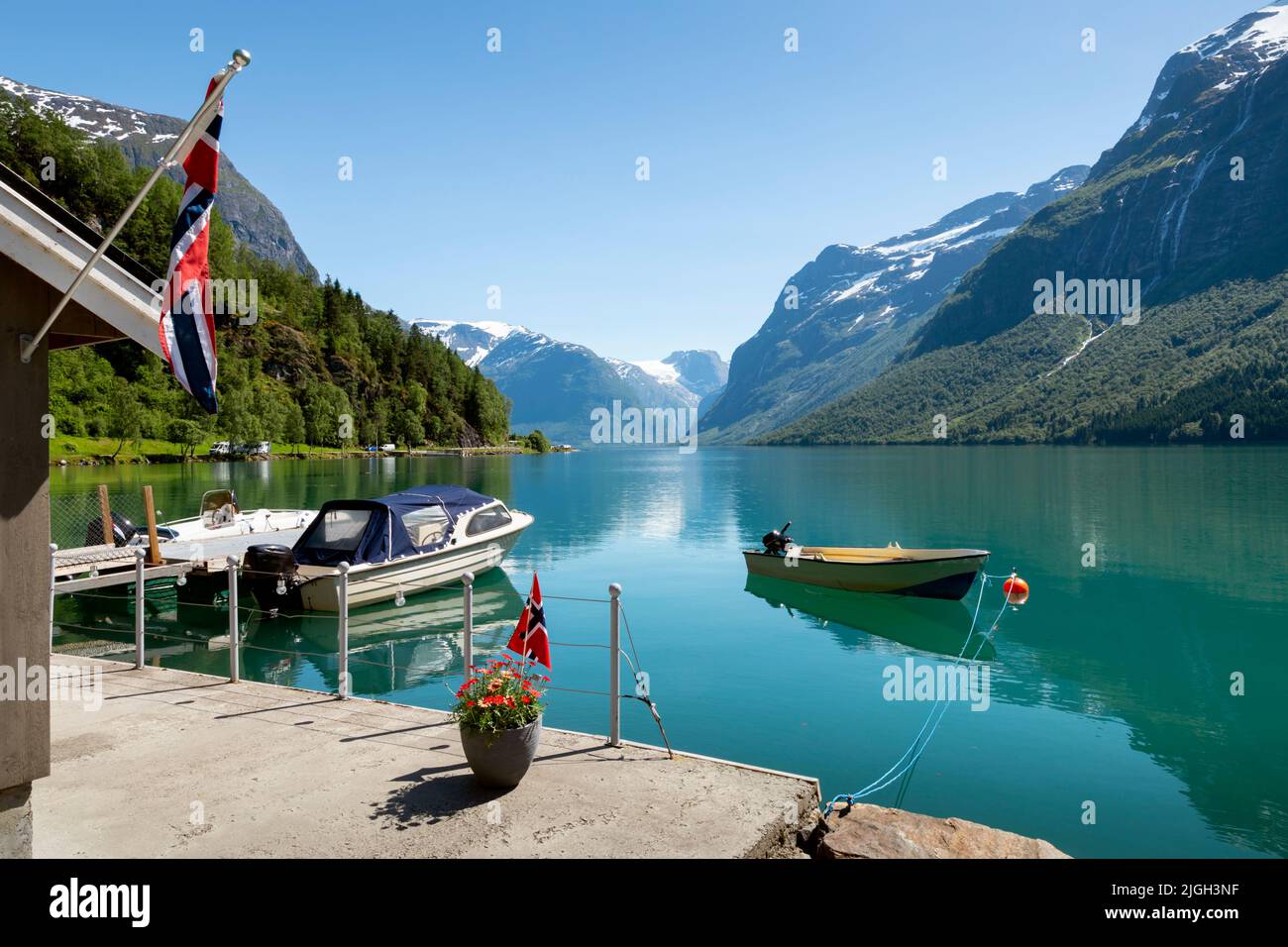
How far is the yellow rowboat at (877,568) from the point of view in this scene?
26828mm

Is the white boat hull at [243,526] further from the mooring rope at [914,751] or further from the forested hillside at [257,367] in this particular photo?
the forested hillside at [257,367]

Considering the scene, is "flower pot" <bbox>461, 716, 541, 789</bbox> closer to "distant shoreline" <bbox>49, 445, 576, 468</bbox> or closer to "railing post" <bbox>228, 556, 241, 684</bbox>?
"railing post" <bbox>228, 556, 241, 684</bbox>

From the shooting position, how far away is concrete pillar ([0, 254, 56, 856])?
585cm

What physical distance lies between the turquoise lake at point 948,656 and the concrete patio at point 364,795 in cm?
278

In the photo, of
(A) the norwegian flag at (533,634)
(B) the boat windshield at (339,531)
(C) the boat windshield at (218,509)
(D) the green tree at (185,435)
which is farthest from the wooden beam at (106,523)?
(D) the green tree at (185,435)

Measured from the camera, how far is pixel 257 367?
138125 millimetres

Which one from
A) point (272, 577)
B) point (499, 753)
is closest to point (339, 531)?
point (272, 577)

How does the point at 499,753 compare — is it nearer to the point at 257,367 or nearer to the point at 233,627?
the point at 233,627

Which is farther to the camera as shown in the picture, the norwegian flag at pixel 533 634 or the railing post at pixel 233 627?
the railing post at pixel 233 627

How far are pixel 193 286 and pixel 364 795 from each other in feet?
16.4

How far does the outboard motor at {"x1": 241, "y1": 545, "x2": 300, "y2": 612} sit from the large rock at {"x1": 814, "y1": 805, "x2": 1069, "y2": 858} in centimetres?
1770

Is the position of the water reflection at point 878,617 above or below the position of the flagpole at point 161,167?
below

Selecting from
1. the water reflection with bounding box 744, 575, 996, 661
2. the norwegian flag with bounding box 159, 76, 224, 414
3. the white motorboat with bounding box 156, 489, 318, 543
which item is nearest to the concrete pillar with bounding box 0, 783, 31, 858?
the norwegian flag with bounding box 159, 76, 224, 414

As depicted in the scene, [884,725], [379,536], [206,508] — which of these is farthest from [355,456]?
[884,725]
